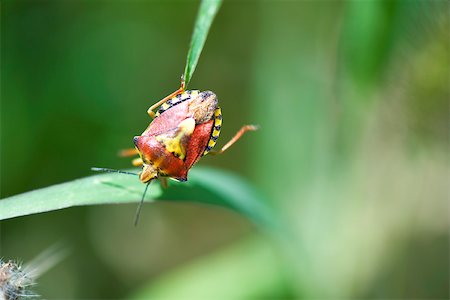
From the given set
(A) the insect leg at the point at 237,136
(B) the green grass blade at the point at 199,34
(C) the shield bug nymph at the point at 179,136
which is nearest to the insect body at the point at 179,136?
(C) the shield bug nymph at the point at 179,136

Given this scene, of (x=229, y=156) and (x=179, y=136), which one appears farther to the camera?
(x=229, y=156)

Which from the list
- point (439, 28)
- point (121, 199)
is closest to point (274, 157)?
point (439, 28)

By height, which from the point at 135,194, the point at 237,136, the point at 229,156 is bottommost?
the point at 135,194

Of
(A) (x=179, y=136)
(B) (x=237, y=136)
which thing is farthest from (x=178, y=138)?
(B) (x=237, y=136)

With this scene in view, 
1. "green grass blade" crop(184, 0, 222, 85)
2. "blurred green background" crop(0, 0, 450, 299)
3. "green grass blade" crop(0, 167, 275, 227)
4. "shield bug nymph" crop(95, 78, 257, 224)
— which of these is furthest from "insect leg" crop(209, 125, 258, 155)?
"blurred green background" crop(0, 0, 450, 299)

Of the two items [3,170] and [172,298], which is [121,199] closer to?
[172,298]

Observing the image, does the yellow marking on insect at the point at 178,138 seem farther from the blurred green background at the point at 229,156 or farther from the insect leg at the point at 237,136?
the blurred green background at the point at 229,156

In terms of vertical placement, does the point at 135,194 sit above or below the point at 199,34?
below

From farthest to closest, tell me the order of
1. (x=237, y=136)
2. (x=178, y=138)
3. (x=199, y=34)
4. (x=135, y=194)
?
(x=237, y=136), (x=178, y=138), (x=135, y=194), (x=199, y=34)

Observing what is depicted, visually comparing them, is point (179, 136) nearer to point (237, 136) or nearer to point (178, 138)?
point (178, 138)
